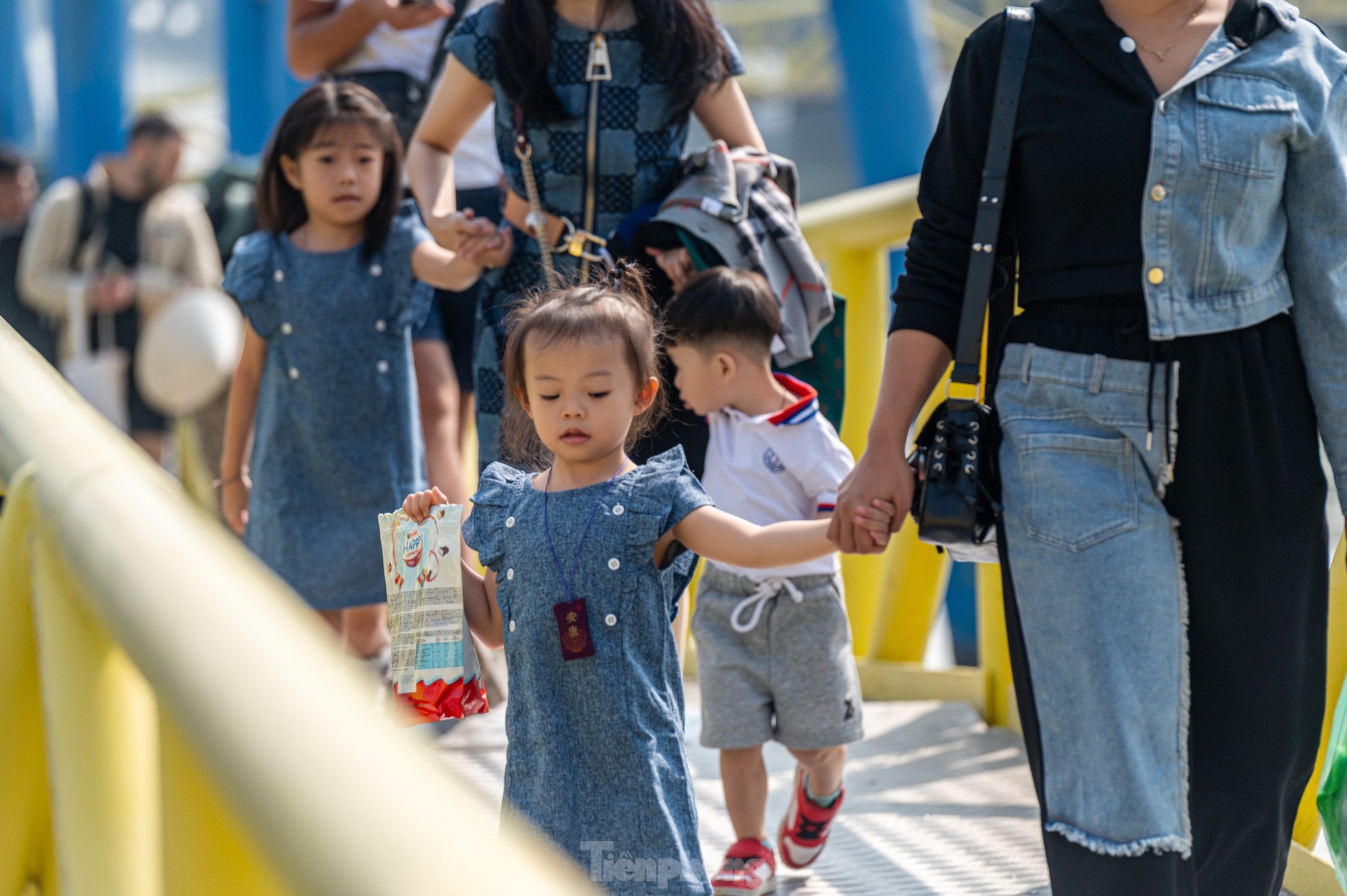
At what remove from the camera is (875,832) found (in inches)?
145

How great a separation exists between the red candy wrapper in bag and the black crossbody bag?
682 mm

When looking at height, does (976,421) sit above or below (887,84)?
below

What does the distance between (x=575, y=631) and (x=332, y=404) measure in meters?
2.00

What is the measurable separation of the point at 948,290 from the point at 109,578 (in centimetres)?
162

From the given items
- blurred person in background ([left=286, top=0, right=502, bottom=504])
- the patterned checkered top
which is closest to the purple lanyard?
the patterned checkered top

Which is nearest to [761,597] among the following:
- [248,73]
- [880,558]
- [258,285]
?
[258,285]

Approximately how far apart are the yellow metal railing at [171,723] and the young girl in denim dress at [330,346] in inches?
74.5

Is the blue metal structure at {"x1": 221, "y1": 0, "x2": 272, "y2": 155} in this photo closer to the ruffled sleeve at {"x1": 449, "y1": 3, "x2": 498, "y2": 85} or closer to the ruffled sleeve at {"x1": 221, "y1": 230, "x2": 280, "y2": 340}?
the ruffled sleeve at {"x1": 221, "y1": 230, "x2": 280, "y2": 340}

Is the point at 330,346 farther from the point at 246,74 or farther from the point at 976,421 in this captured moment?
the point at 246,74

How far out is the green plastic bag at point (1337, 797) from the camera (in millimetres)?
→ 2424

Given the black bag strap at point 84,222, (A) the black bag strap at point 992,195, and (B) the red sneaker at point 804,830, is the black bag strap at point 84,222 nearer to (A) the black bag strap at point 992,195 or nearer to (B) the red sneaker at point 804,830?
(B) the red sneaker at point 804,830

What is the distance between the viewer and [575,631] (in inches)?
93.1

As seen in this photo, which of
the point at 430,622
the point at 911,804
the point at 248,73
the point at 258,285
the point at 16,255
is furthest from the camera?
the point at 248,73

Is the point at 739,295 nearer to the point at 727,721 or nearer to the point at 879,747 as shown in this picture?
the point at 727,721
